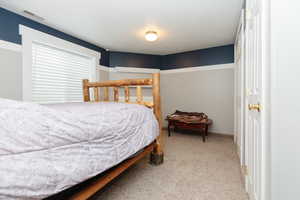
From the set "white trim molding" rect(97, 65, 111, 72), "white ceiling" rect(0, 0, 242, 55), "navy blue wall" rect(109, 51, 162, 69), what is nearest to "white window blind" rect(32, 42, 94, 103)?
"white trim molding" rect(97, 65, 111, 72)

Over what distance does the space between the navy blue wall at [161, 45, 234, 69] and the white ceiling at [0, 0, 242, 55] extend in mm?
248

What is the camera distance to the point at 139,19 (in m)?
2.30

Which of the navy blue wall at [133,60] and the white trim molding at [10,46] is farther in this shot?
the navy blue wall at [133,60]

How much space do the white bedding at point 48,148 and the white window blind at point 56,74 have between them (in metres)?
1.93

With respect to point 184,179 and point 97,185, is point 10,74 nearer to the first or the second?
point 97,185

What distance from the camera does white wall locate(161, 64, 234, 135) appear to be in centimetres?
345

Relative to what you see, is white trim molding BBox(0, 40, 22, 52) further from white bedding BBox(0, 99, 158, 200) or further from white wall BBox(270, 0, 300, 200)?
white wall BBox(270, 0, 300, 200)

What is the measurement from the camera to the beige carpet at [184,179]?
1.38 metres

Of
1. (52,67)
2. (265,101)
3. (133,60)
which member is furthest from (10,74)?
(265,101)

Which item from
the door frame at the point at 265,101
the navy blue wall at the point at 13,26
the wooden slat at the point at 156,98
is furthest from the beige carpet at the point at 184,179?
the navy blue wall at the point at 13,26

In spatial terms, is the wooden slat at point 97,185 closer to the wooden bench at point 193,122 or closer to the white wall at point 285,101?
the white wall at point 285,101

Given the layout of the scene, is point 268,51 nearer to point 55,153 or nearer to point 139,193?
point 55,153

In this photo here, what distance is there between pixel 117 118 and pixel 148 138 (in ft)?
1.78

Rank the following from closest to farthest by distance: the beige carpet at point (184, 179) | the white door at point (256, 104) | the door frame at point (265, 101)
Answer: the door frame at point (265, 101) < the white door at point (256, 104) < the beige carpet at point (184, 179)
